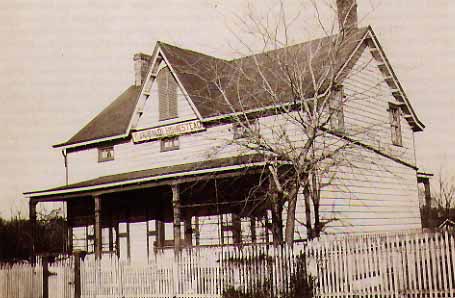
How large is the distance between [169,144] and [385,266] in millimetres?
12412

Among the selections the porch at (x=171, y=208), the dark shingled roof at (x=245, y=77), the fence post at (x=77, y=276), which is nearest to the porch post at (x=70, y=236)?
the porch at (x=171, y=208)

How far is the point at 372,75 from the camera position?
77.2 ft

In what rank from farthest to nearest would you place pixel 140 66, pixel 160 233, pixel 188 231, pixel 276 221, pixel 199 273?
1. pixel 140 66
2. pixel 160 233
3. pixel 188 231
4. pixel 276 221
5. pixel 199 273

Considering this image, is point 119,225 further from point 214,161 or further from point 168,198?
point 214,161

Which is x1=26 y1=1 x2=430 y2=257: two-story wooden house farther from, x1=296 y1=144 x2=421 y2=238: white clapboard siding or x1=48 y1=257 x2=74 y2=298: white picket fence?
x1=48 y1=257 x2=74 y2=298: white picket fence

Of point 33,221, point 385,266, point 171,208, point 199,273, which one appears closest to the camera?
point 385,266

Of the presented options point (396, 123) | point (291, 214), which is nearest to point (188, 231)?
point (291, 214)

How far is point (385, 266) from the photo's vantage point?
1286 centimetres

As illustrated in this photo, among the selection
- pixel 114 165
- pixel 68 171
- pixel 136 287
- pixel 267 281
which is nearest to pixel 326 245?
pixel 267 281

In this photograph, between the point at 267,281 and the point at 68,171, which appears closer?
the point at 267,281

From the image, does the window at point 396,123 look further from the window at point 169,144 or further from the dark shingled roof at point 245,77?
the window at point 169,144

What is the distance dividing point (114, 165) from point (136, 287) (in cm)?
973

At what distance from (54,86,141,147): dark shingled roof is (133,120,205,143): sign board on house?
68 cm

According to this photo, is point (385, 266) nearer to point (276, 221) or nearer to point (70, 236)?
point (276, 221)
